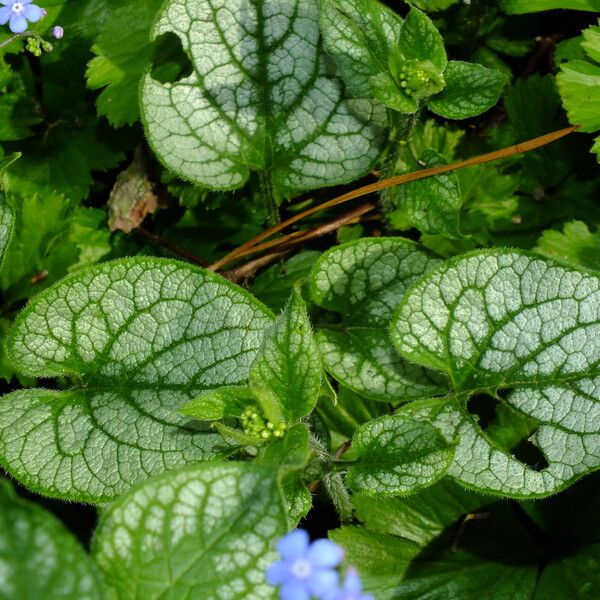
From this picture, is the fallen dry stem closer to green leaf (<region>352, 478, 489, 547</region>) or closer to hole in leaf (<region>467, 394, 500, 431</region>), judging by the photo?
hole in leaf (<region>467, 394, 500, 431</region>)

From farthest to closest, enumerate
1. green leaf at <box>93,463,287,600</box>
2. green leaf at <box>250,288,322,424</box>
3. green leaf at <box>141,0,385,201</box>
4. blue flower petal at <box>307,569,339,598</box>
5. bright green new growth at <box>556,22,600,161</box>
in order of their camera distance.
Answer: bright green new growth at <box>556,22,600,161</box>
green leaf at <box>141,0,385,201</box>
green leaf at <box>250,288,322,424</box>
green leaf at <box>93,463,287,600</box>
blue flower petal at <box>307,569,339,598</box>

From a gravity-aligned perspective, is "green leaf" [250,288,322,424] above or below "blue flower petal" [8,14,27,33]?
below

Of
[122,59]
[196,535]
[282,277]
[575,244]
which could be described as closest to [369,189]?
[282,277]

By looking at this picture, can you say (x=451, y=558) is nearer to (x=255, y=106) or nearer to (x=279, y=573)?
(x=279, y=573)

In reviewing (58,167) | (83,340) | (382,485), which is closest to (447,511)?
(382,485)

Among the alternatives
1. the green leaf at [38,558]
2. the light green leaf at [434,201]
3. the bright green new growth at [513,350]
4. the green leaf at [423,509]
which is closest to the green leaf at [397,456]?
the bright green new growth at [513,350]

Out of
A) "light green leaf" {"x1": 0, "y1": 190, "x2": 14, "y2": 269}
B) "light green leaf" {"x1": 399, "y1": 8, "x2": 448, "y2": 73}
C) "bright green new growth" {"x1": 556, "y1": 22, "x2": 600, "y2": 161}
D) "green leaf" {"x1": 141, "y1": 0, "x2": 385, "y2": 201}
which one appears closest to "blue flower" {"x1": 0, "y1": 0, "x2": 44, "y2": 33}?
"green leaf" {"x1": 141, "y1": 0, "x2": 385, "y2": 201}
